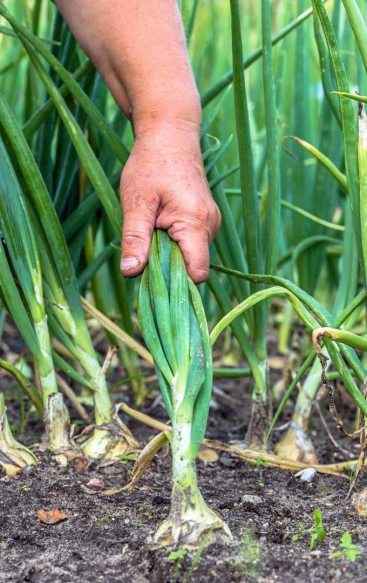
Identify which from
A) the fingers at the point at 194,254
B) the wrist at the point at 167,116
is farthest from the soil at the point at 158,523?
the wrist at the point at 167,116

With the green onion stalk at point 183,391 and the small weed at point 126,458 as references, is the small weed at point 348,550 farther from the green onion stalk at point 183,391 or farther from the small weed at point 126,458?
the small weed at point 126,458

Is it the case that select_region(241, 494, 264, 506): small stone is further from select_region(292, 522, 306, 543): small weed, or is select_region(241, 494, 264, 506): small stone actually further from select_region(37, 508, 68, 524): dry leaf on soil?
select_region(37, 508, 68, 524): dry leaf on soil

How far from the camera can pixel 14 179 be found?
124 centimetres

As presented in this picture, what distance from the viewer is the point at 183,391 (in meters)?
0.97

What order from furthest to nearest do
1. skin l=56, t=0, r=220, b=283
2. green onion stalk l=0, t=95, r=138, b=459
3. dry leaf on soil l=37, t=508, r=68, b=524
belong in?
green onion stalk l=0, t=95, r=138, b=459 < skin l=56, t=0, r=220, b=283 < dry leaf on soil l=37, t=508, r=68, b=524

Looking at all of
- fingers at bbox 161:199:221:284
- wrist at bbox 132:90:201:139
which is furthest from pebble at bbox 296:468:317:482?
wrist at bbox 132:90:201:139

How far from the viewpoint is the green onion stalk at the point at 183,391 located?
960 millimetres

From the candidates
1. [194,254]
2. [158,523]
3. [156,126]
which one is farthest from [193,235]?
[158,523]

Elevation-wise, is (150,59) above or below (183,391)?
above

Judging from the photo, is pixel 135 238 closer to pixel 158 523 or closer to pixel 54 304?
pixel 54 304

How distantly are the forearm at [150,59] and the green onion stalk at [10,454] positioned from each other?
469 mm

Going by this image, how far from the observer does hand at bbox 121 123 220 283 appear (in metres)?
1.17

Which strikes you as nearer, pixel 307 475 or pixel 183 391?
pixel 183 391

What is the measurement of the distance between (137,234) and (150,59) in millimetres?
271
